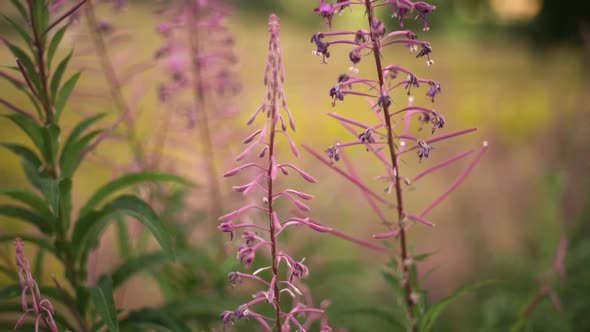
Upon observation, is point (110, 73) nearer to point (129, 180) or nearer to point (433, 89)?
point (129, 180)

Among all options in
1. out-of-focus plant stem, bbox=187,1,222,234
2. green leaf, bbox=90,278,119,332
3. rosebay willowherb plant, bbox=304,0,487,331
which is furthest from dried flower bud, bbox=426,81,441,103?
out-of-focus plant stem, bbox=187,1,222,234

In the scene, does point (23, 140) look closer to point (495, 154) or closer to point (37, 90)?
point (37, 90)

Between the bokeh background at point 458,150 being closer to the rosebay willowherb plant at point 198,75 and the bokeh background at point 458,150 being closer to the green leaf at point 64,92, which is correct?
the rosebay willowherb plant at point 198,75

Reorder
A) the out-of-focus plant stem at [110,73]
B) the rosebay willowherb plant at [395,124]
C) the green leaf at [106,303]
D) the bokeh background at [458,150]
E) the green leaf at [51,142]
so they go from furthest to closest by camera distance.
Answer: the bokeh background at [458,150] < the out-of-focus plant stem at [110,73] < the green leaf at [51,142] < the green leaf at [106,303] < the rosebay willowherb plant at [395,124]

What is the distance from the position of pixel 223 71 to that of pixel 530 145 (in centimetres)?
323

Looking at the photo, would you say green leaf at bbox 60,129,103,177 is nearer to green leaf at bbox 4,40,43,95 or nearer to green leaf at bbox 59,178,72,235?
green leaf at bbox 59,178,72,235

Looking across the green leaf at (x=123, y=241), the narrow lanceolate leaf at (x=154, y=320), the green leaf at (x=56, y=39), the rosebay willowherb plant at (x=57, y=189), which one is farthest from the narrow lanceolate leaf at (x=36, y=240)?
the green leaf at (x=123, y=241)

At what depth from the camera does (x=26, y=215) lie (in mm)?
1234

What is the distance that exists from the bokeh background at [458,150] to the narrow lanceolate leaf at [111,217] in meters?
0.35

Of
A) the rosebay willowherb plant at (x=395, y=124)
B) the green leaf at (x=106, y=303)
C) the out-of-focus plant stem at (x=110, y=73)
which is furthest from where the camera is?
the out-of-focus plant stem at (x=110, y=73)

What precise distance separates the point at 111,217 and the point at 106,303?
0.21 metres

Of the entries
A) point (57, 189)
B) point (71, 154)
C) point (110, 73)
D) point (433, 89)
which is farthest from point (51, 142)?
point (433, 89)

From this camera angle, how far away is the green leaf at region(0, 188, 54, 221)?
112cm

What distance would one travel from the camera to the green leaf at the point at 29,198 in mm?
1118
